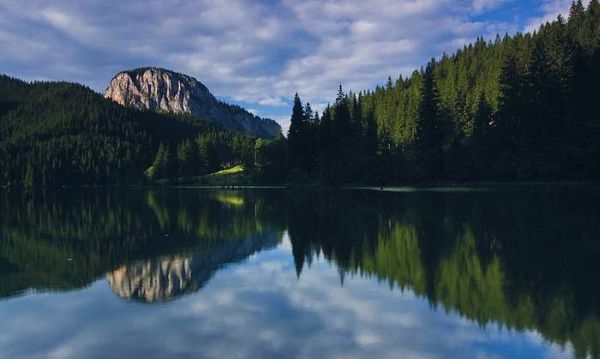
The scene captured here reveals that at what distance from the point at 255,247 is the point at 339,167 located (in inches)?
3095

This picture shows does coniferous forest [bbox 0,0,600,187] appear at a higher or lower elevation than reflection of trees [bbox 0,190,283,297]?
higher

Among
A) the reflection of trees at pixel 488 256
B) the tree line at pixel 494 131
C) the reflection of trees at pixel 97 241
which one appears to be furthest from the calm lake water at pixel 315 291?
the tree line at pixel 494 131

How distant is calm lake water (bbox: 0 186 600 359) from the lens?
13438mm

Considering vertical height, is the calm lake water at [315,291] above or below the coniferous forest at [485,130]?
below

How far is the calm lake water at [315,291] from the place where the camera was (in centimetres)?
1344

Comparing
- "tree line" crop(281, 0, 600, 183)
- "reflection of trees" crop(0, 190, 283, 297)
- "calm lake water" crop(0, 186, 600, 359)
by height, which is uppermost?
"tree line" crop(281, 0, 600, 183)

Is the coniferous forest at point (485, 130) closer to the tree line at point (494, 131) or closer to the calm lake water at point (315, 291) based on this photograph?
the tree line at point (494, 131)

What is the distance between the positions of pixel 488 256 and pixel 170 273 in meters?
15.2

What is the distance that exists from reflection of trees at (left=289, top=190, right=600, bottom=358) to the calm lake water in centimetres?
9

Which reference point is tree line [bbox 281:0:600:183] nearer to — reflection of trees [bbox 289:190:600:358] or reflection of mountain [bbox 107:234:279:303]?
reflection of trees [bbox 289:190:600:358]

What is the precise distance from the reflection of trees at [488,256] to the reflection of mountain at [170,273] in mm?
4169

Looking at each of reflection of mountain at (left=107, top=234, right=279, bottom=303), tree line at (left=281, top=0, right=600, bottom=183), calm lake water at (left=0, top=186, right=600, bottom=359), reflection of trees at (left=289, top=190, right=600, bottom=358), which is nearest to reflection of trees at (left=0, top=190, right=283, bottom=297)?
calm lake water at (left=0, top=186, right=600, bottom=359)

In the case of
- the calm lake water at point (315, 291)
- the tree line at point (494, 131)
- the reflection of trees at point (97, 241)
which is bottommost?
the calm lake water at point (315, 291)

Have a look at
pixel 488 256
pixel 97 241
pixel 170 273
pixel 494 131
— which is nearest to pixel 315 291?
pixel 170 273
